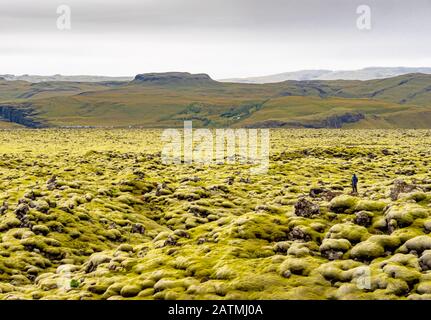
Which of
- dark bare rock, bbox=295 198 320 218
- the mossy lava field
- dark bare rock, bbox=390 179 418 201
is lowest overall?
the mossy lava field

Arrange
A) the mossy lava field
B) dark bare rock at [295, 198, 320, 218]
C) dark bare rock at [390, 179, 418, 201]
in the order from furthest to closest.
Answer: dark bare rock at [390, 179, 418, 201] → dark bare rock at [295, 198, 320, 218] → the mossy lava field

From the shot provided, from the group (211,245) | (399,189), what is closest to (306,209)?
(211,245)

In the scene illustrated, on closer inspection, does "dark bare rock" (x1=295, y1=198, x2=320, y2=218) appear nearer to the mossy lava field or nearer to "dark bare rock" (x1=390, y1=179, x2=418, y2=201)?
the mossy lava field

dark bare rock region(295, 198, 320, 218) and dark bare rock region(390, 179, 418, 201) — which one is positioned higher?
dark bare rock region(390, 179, 418, 201)

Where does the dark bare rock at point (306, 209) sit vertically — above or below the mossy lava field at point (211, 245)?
above

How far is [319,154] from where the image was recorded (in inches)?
4043

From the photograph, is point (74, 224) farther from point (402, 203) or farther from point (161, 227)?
point (402, 203)

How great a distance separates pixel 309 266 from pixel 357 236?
16.6 feet

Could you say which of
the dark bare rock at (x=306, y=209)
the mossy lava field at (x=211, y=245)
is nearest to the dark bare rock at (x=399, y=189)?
the mossy lava field at (x=211, y=245)

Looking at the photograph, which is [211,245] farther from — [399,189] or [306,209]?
[399,189]

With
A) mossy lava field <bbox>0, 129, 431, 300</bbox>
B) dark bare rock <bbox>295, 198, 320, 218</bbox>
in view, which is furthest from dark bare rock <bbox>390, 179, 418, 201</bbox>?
dark bare rock <bbox>295, 198, 320, 218</bbox>

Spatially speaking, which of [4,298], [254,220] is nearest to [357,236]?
[254,220]

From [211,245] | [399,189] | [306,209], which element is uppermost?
[399,189]

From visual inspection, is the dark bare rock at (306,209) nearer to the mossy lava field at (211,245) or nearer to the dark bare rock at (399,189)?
the mossy lava field at (211,245)
